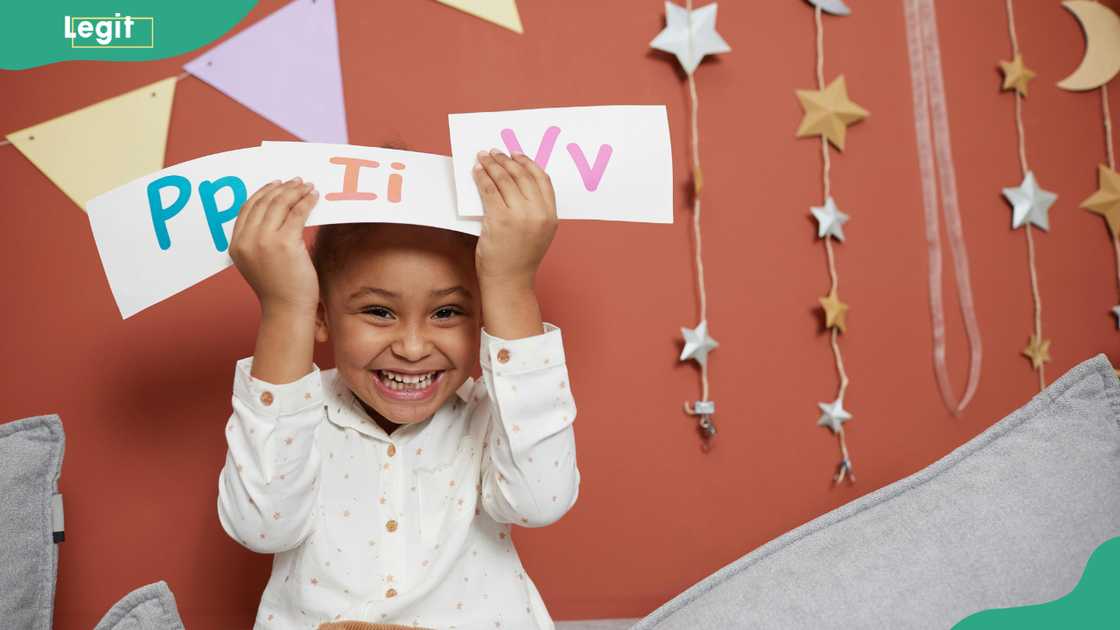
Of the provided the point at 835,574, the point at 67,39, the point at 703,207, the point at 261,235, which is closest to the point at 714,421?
the point at 703,207

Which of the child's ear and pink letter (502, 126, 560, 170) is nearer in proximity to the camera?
pink letter (502, 126, 560, 170)

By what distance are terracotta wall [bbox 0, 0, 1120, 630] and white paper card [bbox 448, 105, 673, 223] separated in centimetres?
40

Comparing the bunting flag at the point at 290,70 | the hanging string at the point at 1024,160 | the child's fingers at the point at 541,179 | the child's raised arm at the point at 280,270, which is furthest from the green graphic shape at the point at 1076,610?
the bunting flag at the point at 290,70

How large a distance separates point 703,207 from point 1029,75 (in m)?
0.59

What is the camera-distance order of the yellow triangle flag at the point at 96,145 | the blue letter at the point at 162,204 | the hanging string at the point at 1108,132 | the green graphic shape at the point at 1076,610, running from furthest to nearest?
the hanging string at the point at 1108,132 → the yellow triangle flag at the point at 96,145 → the blue letter at the point at 162,204 → the green graphic shape at the point at 1076,610

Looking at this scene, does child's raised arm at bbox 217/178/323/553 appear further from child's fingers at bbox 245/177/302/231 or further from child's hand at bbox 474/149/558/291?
child's hand at bbox 474/149/558/291

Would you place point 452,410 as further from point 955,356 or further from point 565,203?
point 955,356

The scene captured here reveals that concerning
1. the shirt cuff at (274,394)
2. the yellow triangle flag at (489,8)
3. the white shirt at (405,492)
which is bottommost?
the white shirt at (405,492)

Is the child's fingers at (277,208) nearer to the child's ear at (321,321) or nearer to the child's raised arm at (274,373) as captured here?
the child's raised arm at (274,373)

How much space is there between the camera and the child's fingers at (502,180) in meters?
0.81

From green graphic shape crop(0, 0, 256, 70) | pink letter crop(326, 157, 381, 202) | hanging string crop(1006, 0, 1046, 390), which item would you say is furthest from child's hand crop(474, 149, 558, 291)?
hanging string crop(1006, 0, 1046, 390)

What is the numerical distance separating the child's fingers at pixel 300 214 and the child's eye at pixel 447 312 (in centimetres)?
17

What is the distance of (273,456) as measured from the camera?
0.81 m

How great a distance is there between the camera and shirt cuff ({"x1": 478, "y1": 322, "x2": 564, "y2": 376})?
83 centimetres
